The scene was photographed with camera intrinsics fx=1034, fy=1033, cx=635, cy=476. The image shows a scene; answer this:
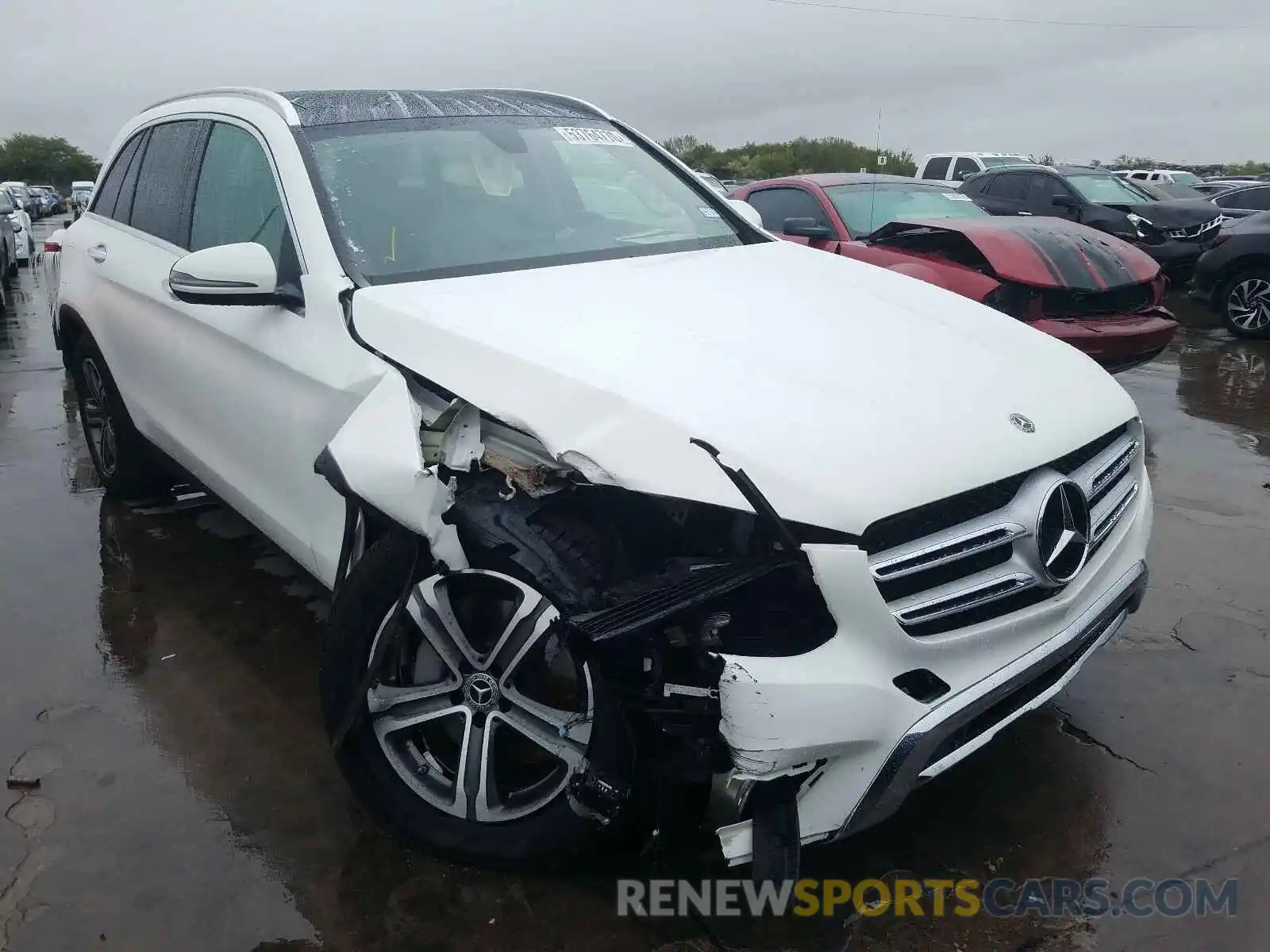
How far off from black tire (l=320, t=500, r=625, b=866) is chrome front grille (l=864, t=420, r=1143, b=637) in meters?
0.60

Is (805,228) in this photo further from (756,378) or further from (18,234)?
(18,234)

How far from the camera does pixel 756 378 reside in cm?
230


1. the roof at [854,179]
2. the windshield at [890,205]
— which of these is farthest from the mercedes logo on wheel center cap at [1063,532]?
the roof at [854,179]

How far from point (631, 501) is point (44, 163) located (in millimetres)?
98319

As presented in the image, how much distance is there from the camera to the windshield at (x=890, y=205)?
732 centimetres

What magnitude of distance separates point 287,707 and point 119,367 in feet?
6.10

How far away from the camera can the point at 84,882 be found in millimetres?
2465

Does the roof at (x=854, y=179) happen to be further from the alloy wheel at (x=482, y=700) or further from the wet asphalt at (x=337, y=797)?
the alloy wheel at (x=482, y=700)

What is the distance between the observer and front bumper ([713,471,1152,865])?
6.34ft

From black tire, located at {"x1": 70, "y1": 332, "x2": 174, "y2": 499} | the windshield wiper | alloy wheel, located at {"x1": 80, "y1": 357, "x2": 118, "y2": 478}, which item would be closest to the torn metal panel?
the windshield wiper

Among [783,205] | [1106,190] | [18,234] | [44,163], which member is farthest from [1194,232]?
[44,163]

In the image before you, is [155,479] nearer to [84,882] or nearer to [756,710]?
[84,882]

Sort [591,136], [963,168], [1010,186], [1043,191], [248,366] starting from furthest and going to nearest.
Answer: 1. [963,168]
2. [1010,186]
3. [1043,191]
4. [591,136]
5. [248,366]

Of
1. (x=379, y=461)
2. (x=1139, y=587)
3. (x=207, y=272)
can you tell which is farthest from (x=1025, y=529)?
(x=207, y=272)
